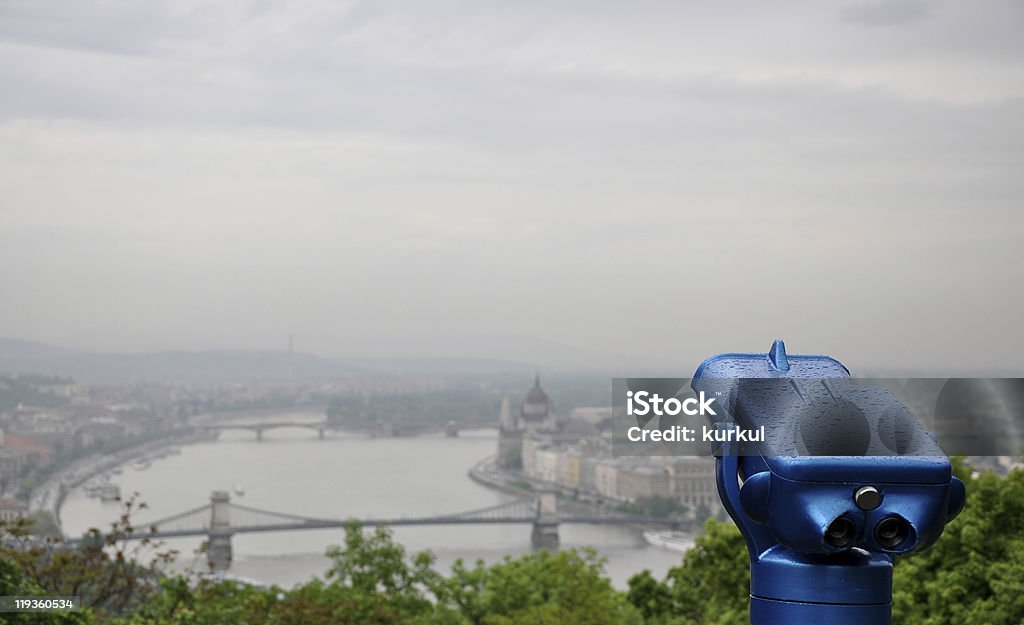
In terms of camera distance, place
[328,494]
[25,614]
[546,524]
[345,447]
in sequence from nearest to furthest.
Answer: [25,614]
[546,524]
[328,494]
[345,447]

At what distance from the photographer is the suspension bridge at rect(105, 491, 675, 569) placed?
28.1 meters

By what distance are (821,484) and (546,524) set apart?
28159mm

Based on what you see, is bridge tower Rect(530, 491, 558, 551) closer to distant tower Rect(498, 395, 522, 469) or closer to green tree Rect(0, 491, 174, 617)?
distant tower Rect(498, 395, 522, 469)

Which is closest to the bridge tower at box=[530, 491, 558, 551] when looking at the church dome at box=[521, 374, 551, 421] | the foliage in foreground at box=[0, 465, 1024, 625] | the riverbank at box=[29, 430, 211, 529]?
the riverbank at box=[29, 430, 211, 529]

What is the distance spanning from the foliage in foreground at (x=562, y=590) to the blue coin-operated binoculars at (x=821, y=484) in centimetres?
411

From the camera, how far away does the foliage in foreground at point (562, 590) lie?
7.58 meters

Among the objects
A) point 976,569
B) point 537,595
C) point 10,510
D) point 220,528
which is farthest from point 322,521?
point 976,569

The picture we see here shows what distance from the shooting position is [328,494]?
39.7m

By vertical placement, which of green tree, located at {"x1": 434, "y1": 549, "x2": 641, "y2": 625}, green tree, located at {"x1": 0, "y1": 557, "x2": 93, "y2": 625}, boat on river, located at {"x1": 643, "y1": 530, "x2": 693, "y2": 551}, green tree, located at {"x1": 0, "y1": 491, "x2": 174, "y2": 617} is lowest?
boat on river, located at {"x1": 643, "y1": 530, "x2": 693, "y2": 551}

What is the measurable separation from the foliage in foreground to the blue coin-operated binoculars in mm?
4111

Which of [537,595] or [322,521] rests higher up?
[537,595]

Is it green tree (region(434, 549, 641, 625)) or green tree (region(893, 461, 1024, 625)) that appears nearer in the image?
green tree (region(893, 461, 1024, 625))

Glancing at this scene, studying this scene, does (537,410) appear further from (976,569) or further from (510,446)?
(976,569)

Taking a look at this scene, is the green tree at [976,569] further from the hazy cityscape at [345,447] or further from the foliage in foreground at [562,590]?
the hazy cityscape at [345,447]
